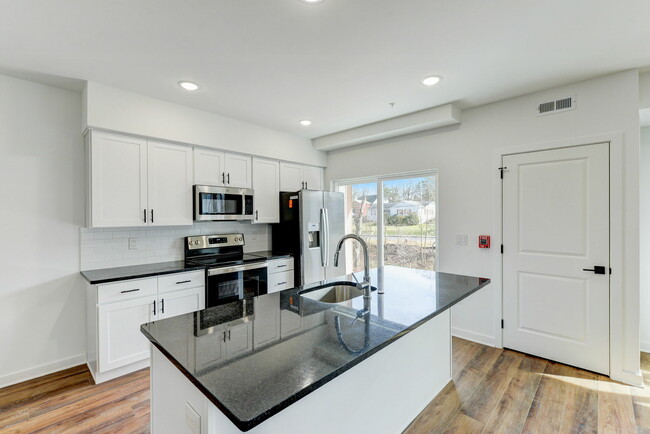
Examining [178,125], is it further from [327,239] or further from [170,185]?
[327,239]

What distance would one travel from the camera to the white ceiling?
1806mm

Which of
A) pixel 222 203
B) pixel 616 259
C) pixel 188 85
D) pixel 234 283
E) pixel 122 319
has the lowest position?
pixel 122 319

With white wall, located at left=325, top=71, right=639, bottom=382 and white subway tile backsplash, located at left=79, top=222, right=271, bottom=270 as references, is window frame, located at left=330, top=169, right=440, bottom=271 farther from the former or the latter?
white subway tile backsplash, located at left=79, top=222, right=271, bottom=270

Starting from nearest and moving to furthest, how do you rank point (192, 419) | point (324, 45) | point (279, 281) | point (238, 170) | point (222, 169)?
point (192, 419) < point (324, 45) < point (222, 169) < point (238, 170) < point (279, 281)

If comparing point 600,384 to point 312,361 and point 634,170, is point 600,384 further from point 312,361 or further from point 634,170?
point 312,361

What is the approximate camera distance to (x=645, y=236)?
315 centimetres

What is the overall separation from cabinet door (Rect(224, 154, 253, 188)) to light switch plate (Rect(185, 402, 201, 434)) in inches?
115

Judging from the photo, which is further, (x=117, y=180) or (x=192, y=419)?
(x=117, y=180)

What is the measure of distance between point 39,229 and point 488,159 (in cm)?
449

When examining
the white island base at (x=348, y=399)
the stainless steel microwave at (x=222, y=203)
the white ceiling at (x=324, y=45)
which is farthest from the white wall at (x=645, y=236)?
the stainless steel microwave at (x=222, y=203)

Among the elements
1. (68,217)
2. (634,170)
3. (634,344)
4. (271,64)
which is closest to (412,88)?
(271,64)

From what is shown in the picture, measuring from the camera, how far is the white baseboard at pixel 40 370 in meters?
2.64

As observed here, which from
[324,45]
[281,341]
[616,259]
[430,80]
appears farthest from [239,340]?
[616,259]

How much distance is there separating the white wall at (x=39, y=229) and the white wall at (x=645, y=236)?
5.65m
